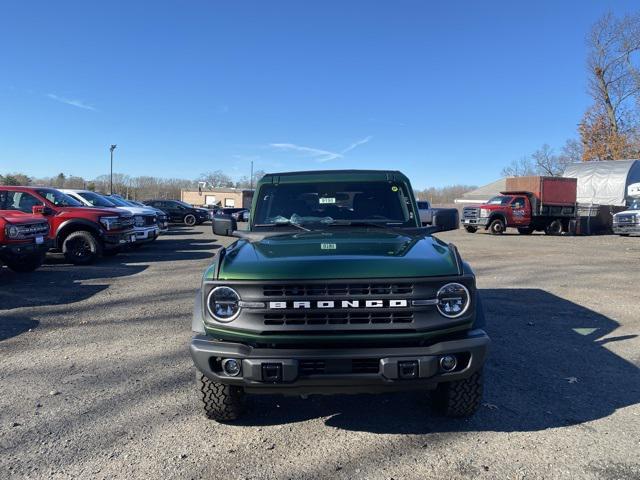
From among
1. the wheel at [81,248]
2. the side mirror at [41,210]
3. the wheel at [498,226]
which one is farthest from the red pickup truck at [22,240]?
the wheel at [498,226]

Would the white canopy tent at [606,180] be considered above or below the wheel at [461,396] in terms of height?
above

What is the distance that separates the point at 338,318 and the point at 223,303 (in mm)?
712

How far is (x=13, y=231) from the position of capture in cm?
841

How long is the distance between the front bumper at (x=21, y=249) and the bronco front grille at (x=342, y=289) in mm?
7507

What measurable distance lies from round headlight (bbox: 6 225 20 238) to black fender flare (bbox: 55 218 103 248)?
274 centimetres

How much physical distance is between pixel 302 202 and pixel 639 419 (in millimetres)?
3188

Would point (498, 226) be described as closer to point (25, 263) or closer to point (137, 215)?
point (137, 215)

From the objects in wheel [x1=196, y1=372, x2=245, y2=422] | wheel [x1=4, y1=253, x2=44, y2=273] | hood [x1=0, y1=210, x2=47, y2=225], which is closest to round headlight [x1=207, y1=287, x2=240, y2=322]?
wheel [x1=196, y1=372, x2=245, y2=422]

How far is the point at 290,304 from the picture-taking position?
9.23ft

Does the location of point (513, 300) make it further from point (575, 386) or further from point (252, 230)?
point (252, 230)

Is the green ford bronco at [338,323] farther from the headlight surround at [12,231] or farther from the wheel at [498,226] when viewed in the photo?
the wheel at [498,226]

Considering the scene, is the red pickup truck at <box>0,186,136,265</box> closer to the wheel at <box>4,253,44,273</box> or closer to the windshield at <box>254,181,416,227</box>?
the wheel at <box>4,253,44,273</box>

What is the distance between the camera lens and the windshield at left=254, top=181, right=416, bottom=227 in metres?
4.46

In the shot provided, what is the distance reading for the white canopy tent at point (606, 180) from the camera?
95.7ft
